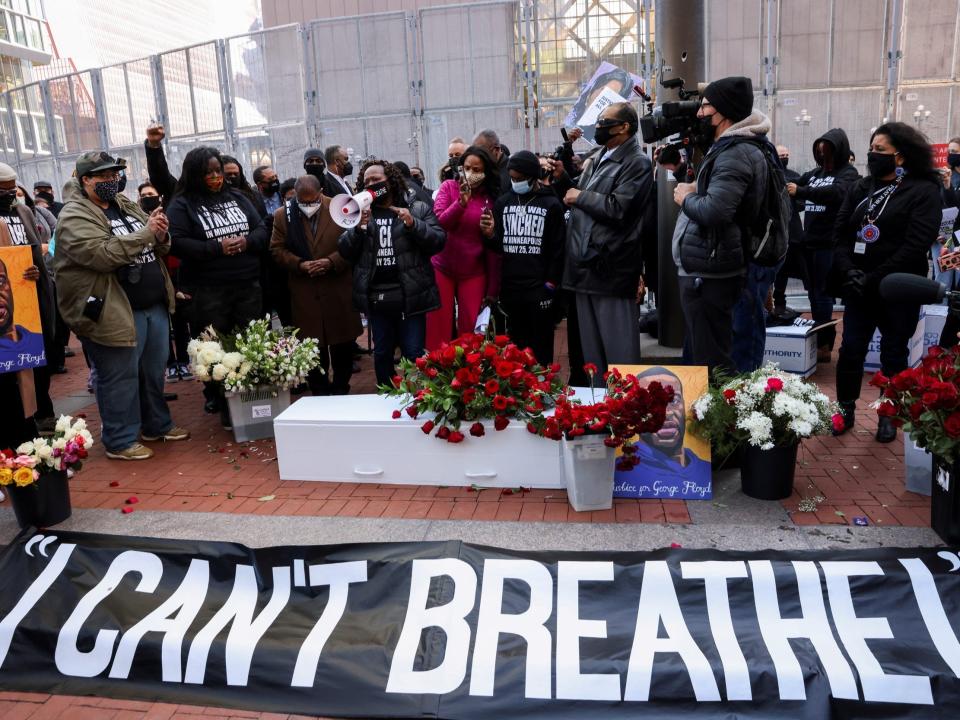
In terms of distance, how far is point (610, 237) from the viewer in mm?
5336

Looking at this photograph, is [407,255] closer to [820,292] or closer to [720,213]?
[720,213]

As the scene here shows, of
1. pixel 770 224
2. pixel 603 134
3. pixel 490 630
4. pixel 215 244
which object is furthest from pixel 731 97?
pixel 215 244

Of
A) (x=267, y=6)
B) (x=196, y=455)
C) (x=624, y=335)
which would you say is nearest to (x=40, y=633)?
(x=196, y=455)

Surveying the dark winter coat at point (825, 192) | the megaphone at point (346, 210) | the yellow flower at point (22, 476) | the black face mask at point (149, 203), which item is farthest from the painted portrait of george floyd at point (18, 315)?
the dark winter coat at point (825, 192)

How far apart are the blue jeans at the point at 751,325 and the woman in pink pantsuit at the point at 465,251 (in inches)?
76.5

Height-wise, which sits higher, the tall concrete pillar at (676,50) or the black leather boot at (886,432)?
the tall concrete pillar at (676,50)

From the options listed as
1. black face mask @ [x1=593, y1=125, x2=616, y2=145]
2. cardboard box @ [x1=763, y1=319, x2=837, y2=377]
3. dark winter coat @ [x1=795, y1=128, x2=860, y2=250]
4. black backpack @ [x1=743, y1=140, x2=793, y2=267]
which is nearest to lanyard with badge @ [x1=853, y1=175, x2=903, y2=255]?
black backpack @ [x1=743, y1=140, x2=793, y2=267]

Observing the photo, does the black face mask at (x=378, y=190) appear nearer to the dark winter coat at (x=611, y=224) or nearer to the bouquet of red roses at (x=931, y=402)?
the dark winter coat at (x=611, y=224)

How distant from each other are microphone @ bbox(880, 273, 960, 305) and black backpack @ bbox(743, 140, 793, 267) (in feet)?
5.84

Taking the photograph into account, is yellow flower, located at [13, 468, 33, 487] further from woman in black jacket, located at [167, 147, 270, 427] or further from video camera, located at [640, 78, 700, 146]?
video camera, located at [640, 78, 700, 146]

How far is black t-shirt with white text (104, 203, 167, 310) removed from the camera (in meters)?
5.45

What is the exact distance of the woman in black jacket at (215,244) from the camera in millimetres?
6047

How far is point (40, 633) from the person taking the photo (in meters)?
3.30

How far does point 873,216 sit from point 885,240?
0.17m
